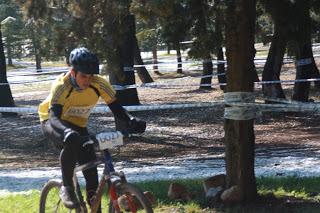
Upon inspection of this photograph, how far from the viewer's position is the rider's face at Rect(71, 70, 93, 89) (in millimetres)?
4949

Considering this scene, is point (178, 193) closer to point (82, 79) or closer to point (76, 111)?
point (76, 111)

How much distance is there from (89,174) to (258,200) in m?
1.87

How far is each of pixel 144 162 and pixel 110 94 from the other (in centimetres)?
549

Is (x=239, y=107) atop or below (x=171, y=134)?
atop

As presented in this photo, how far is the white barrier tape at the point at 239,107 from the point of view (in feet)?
19.7

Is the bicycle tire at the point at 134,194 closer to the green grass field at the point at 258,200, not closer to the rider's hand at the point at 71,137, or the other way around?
the rider's hand at the point at 71,137

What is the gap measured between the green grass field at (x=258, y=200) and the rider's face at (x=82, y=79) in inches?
73.9

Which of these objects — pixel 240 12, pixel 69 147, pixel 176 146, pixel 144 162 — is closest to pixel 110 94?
pixel 69 147

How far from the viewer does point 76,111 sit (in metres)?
5.33

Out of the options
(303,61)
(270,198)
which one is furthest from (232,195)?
(303,61)

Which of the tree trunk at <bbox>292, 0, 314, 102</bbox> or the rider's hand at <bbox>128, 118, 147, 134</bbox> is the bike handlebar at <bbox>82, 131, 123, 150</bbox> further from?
the tree trunk at <bbox>292, 0, 314, 102</bbox>

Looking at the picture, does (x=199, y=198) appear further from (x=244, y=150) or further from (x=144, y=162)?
(x=144, y=162)

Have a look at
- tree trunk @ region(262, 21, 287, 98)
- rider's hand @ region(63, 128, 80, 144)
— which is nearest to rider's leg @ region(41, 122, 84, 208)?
rider's hand @ region(63, 128, 80, 144)

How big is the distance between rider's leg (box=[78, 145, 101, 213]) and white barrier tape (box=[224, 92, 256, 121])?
1.54 meters
